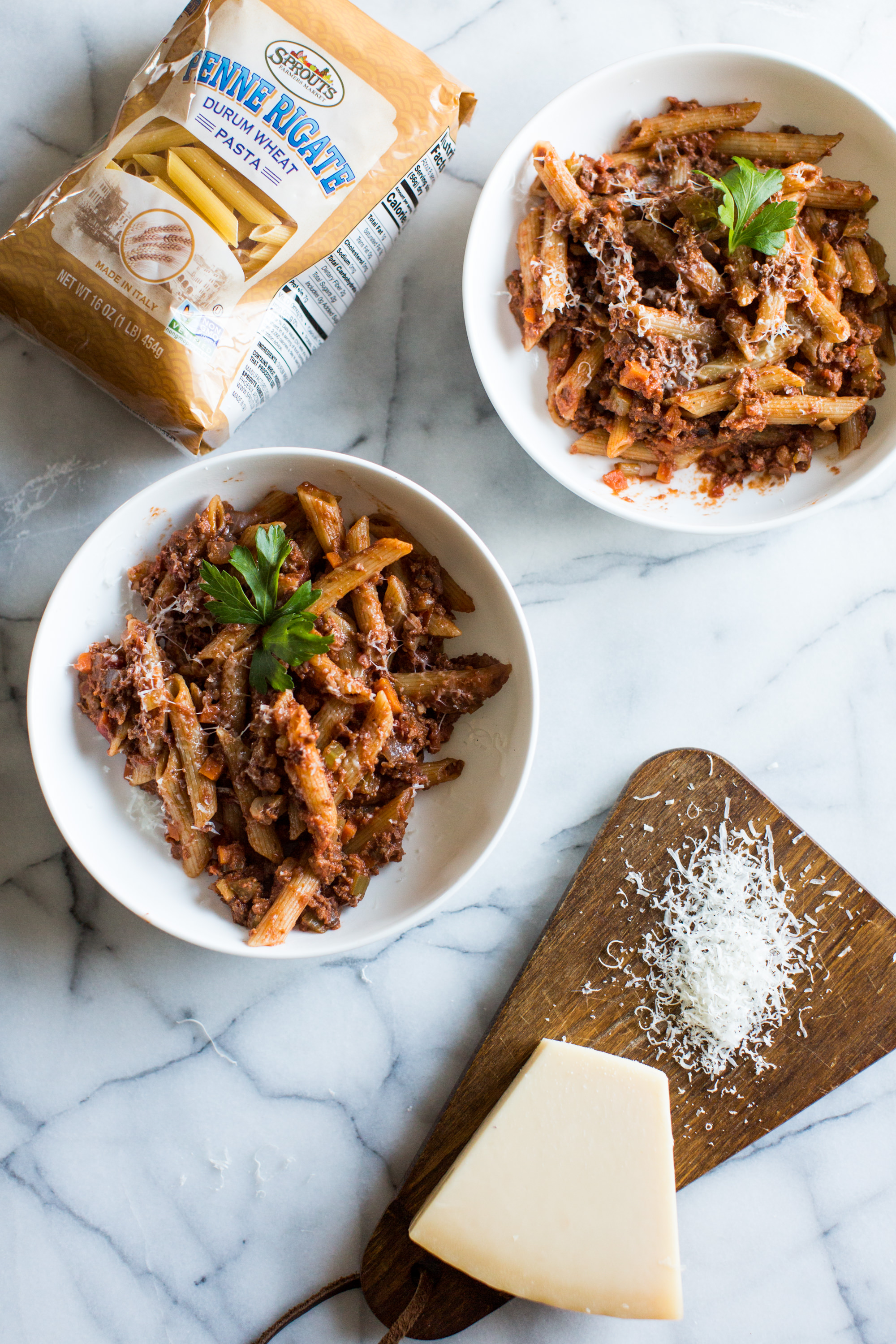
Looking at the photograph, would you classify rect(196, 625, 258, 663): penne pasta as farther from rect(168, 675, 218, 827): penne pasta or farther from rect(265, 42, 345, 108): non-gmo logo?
rect(265, 42, 345, 108): non-gmo logo

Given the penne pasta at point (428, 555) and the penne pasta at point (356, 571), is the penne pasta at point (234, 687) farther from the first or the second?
the penne pasta at point (428, 555)

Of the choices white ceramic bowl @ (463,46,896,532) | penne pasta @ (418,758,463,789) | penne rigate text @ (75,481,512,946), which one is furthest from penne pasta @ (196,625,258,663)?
white ceramic bowl @ (463,46,896,532)

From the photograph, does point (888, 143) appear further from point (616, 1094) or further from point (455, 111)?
point (616, 1094)

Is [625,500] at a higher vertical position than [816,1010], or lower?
higher

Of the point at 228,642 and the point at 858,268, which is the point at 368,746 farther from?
the point at 858,268

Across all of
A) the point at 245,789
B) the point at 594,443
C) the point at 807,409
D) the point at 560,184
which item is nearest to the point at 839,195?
the point at 807,409

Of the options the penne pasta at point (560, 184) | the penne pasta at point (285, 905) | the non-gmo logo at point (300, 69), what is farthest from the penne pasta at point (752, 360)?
the penne pasta at point (285, 905)

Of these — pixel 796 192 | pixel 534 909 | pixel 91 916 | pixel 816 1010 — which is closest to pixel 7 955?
pixel 91 916
